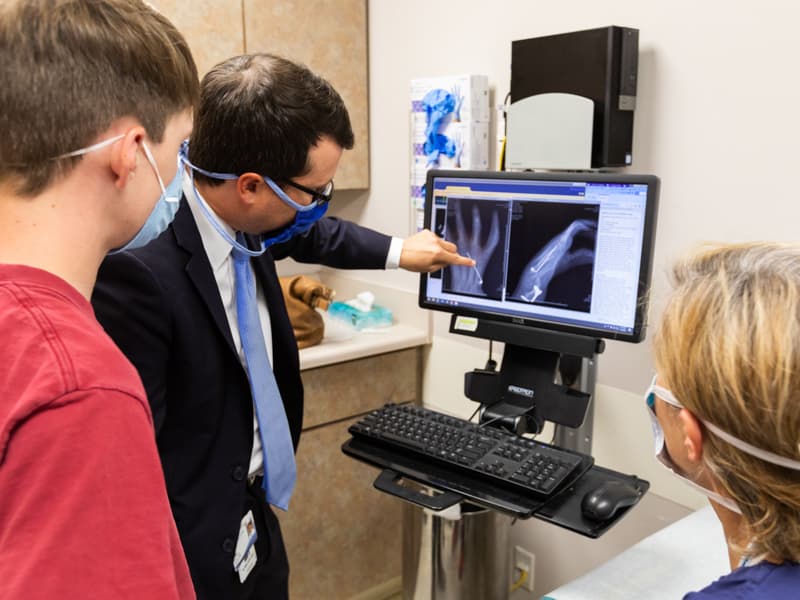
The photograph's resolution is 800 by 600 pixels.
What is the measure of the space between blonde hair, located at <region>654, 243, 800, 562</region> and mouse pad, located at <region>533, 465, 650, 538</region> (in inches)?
18.8

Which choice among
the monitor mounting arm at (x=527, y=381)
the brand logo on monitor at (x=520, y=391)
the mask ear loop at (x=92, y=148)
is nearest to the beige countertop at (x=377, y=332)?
the monitor mounting arm at (x=527, y=381)

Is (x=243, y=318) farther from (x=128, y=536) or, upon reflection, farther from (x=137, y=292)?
(x=128, y=536)

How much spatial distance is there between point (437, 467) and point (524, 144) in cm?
79

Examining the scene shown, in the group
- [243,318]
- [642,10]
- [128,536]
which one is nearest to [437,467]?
[243,318]

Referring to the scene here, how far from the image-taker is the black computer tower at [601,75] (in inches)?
61.6

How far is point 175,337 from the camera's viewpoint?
3.91 ft

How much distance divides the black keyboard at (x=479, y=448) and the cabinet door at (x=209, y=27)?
3.96 feet

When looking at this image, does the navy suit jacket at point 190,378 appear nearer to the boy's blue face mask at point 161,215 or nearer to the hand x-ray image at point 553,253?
the boy's blue face mask at point 161,215

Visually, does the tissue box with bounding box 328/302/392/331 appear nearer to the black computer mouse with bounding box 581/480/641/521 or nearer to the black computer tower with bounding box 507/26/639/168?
the black computer tower with bounding box 507/26/639/168

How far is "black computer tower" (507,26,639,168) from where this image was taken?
5.13 feet

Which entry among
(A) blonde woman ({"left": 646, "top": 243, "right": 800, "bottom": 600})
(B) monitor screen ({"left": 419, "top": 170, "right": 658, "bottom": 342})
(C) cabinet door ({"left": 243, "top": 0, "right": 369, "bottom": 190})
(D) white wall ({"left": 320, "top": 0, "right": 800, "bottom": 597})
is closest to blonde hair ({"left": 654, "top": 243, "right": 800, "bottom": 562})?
(A) blonde woman ({"left": 646, "top": 243, "right": 800, "bottom": 600})

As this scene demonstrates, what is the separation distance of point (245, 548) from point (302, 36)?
1.59m

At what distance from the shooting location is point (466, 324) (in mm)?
1612

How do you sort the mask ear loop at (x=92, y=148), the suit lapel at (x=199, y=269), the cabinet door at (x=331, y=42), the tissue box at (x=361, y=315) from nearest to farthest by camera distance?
the mask ear loop at (x=92, y=148) → the suit lapel at (x=199, y=269) → the cabinet door at (x=331, y=42) → the tissue box at (x=361, y=315)
